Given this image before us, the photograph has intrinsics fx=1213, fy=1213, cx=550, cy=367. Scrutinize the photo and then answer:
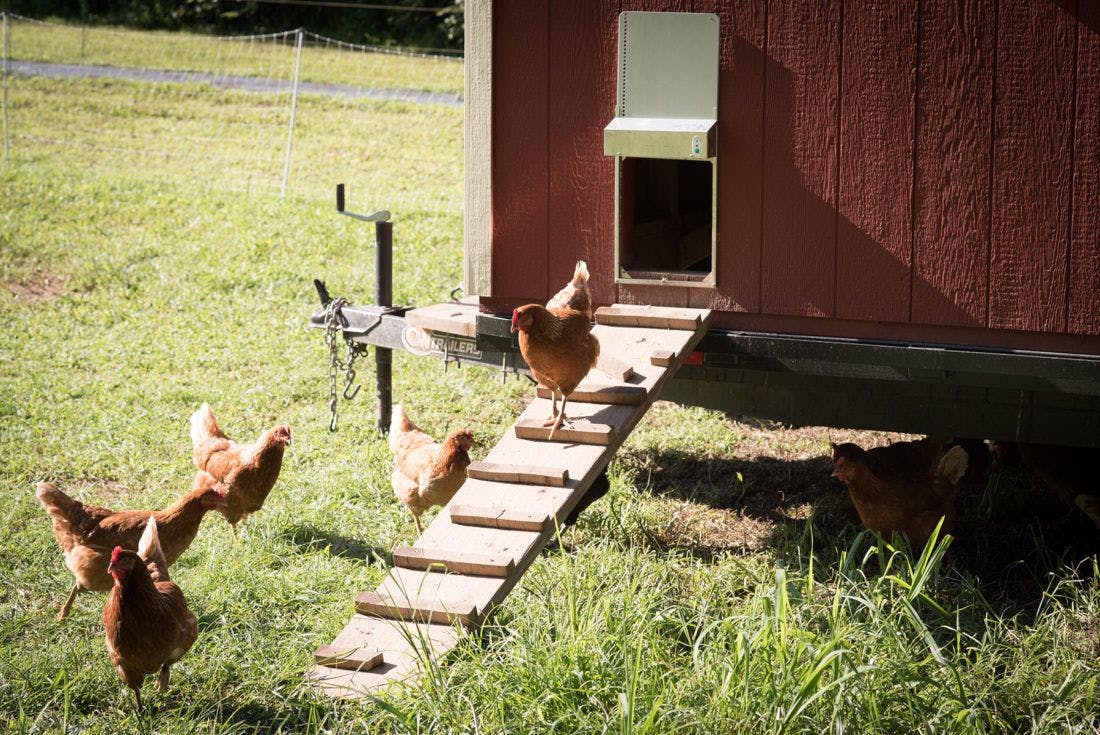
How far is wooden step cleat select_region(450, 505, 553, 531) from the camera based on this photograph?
477cm

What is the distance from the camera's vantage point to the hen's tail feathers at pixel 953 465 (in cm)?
618

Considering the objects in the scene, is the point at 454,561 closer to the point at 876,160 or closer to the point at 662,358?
the point at 662,358

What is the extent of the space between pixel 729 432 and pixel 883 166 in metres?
3.13

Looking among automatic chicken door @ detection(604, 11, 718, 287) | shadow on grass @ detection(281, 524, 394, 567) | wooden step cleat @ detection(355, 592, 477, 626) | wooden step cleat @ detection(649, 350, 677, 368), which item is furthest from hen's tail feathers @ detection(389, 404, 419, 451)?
wooden step cleat @ detection(355, 592, 477, 626)

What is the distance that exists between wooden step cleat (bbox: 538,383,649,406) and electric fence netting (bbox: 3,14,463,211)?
26.4 feet

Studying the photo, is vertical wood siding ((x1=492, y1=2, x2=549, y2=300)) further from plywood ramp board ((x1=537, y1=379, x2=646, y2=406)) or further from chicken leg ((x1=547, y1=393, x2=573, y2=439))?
chicken leg ((x1=547, y1=393, x2=573, y2=439))

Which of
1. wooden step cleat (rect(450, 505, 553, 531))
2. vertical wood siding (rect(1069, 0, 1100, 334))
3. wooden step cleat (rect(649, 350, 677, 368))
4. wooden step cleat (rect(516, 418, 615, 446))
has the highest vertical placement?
vertical wood siding (rect(1069, 0, 1100, 334))

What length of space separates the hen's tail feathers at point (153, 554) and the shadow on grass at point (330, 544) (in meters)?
1.25

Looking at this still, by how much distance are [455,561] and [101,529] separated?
1845 millimetres

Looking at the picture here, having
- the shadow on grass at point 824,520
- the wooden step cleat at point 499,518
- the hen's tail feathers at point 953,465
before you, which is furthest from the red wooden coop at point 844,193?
the wooden step cleat at point 499,518

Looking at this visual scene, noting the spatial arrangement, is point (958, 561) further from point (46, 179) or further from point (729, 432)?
point (46, 179)

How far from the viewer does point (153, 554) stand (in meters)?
4.95

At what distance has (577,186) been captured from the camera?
595cm

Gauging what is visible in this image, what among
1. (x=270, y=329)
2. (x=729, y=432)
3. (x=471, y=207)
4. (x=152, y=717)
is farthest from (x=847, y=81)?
(x=270, y=329)
